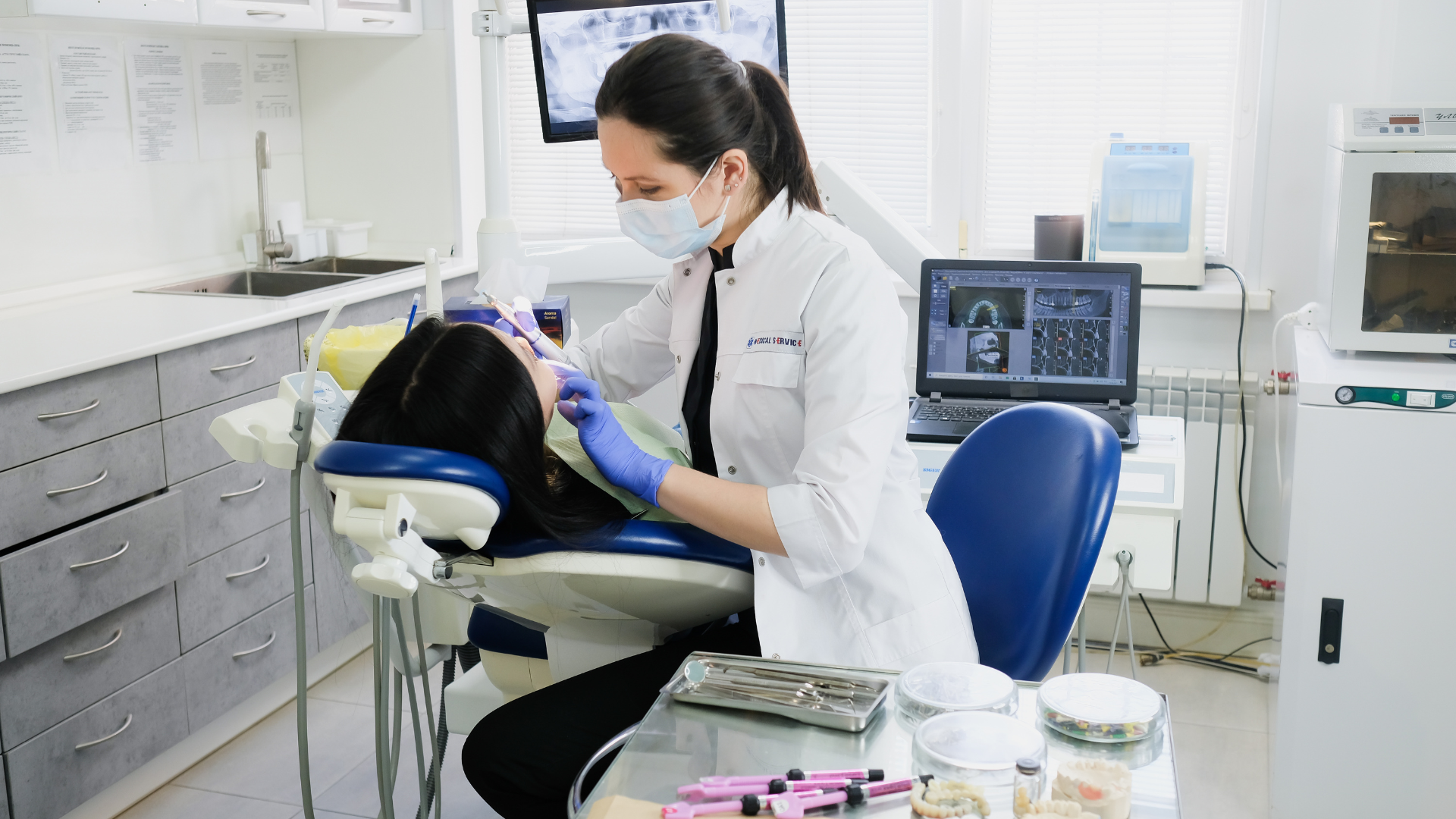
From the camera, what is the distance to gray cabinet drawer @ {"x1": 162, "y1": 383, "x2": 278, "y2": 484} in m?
2.33

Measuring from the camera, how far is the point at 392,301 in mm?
2922

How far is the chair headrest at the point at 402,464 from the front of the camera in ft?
3.84

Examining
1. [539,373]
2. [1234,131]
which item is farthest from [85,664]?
[1234,131]

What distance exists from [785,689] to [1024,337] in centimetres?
153

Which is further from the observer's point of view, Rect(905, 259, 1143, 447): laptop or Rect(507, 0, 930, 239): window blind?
Rect(507, 0, 930, 239): window blind

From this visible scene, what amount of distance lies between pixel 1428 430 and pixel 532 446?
151 cm

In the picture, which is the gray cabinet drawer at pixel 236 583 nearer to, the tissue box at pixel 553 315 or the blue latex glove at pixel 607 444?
the tissue box at pixel 553 315

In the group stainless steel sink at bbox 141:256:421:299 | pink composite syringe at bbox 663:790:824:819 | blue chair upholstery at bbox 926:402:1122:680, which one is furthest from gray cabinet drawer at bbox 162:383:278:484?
pink composite syringe at bbox 663:790:824:819

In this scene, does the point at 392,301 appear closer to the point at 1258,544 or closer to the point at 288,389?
the point at 288,389

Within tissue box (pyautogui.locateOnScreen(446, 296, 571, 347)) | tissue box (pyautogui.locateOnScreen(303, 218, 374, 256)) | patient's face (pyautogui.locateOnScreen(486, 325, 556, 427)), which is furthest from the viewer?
tissue box (pyautogui.locateOnScreen(303, 218, 374, 256))

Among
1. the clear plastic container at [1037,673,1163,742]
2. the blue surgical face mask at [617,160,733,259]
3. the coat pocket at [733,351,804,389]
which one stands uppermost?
the blue surgical face mask at [617,160,733,259]

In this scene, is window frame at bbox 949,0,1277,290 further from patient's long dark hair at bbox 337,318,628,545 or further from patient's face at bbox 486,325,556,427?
patient's long dark hair at bbox 337,318,628,545

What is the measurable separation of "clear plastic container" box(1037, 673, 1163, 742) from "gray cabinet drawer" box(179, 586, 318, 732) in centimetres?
181

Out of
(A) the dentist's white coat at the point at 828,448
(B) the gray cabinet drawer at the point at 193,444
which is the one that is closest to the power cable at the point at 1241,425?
(A) the dentist's white coat at the point at 828,448
